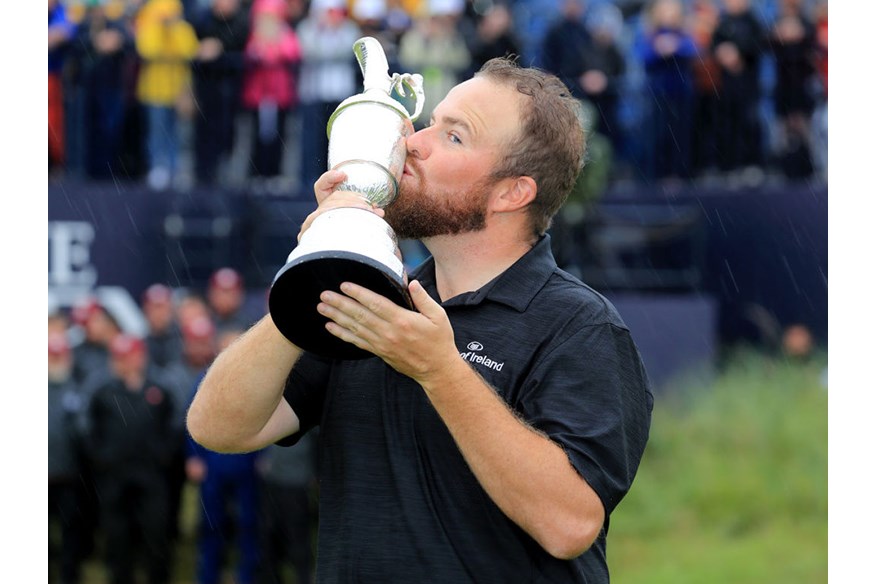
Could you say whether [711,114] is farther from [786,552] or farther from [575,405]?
[575,405]

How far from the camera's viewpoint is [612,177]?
503 inches

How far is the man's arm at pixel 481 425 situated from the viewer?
2.61 m

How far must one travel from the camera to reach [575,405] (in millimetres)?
2863

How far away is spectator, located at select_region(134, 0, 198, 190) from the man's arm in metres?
10.0

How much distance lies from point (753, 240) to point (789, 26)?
2.00 meters

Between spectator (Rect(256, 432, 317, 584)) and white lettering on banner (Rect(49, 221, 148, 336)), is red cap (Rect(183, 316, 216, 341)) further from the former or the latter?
white lettering on banner (Rect(49, 221, 148, 336))

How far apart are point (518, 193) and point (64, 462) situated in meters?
7.33

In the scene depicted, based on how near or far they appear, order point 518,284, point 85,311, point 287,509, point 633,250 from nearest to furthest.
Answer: point 518,284 → point 287,509 → point 85,311 → point 633,250

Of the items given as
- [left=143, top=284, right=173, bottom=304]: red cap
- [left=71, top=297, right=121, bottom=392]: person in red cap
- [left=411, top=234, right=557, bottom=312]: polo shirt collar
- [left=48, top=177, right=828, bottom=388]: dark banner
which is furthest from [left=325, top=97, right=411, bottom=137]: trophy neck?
[left=48, top=177, right=828, bottom=388]: dark banner

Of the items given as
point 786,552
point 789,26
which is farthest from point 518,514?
point 789,26

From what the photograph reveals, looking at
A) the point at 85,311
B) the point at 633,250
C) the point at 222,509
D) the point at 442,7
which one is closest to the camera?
the point at 222,509

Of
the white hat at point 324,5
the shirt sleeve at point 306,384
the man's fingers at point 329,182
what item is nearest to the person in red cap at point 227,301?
the white hat at point 324,5

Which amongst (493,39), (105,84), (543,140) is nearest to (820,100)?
(493,39)

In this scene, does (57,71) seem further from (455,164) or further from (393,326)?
(393,326)
